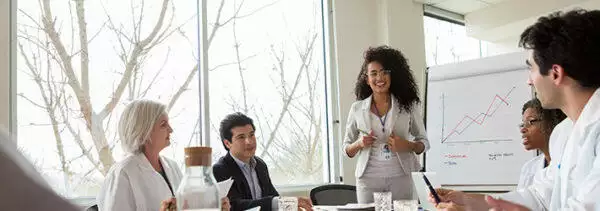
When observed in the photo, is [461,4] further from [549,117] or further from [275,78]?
[549,117]

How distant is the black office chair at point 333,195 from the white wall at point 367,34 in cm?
168

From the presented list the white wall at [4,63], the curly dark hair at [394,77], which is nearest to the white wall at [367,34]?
the curly dark hair at [394,77]

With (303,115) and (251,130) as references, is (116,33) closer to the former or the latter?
(251,130)

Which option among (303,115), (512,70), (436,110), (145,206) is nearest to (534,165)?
(512,70)

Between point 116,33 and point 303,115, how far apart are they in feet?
6.20

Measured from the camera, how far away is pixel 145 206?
6.90ft

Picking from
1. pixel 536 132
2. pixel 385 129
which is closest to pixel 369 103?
pixel 385 129

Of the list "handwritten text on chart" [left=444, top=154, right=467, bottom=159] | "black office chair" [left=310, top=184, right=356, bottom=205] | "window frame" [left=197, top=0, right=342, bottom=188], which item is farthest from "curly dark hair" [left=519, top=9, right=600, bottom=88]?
"window frame" [left=197, top=0, right=342, bottom=188]

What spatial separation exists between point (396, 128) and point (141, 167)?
5.03 feet

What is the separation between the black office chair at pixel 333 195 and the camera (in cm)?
319

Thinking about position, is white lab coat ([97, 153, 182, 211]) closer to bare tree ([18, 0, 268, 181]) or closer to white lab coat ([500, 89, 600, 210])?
white lab coat ([500, 89, 600, 210])

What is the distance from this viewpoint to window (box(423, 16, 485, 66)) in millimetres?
5898

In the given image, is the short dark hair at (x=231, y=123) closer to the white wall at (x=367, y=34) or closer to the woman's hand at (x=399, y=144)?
the woman's hand at (x=399, y=144)

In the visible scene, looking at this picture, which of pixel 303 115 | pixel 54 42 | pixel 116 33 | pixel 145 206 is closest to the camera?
pixel 145 206
